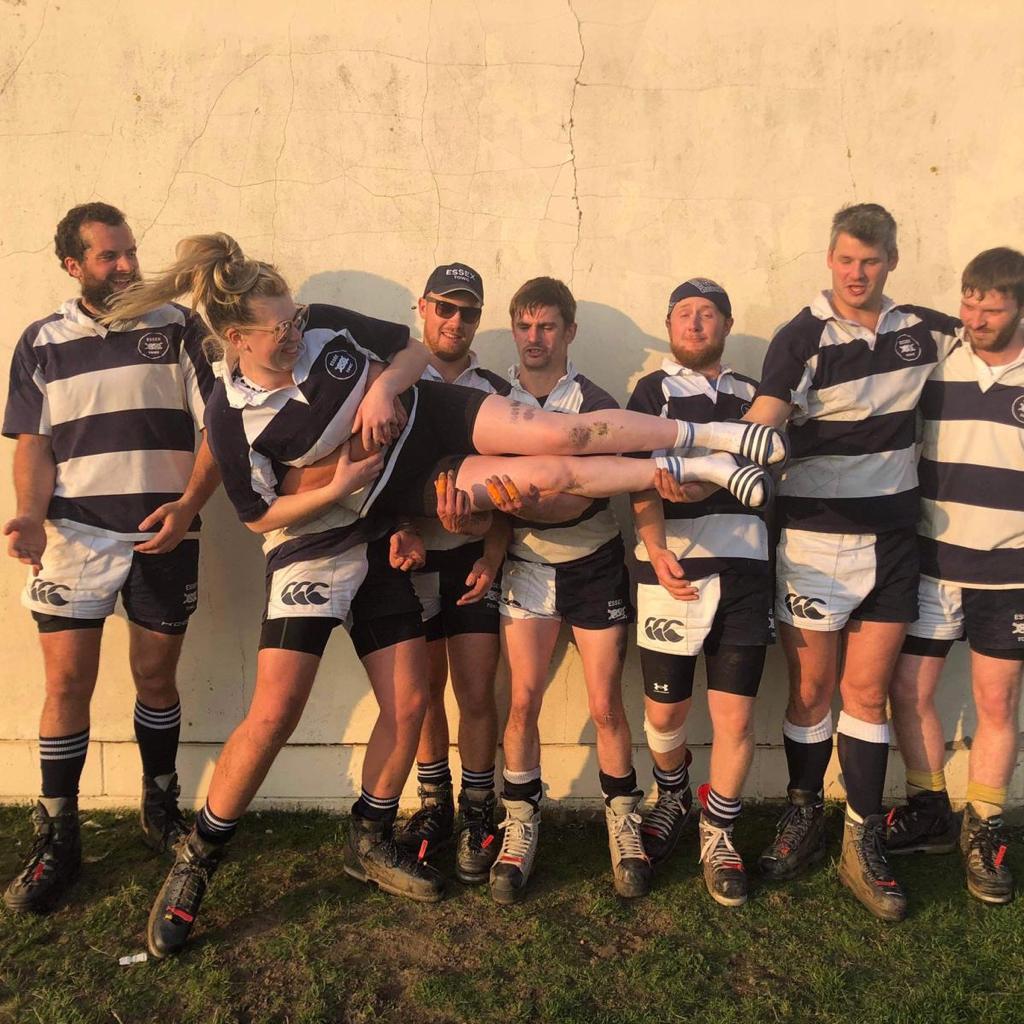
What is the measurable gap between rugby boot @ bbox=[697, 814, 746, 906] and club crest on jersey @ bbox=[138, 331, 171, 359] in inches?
120

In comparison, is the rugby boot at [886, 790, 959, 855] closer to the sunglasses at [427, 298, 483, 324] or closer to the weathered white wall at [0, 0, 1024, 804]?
the weathered white wall at [0, 0, 1024, 804]

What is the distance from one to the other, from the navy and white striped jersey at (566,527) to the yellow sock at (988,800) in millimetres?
1944

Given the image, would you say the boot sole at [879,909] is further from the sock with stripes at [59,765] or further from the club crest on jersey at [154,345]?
the club crest on jersey at [154,345]

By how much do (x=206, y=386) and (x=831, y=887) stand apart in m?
3.38

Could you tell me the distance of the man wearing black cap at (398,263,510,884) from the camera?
11.2 ft

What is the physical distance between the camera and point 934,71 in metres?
3.75

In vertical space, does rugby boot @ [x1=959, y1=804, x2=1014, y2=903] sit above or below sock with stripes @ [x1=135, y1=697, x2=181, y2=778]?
below

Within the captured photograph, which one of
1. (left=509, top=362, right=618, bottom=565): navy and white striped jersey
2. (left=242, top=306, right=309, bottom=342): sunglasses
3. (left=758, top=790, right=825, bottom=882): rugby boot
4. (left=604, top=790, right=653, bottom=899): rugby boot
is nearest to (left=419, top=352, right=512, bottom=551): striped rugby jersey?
(left=509, top=362, right=618, bottom=565): navy and white striped jersey

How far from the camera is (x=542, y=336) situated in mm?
3377

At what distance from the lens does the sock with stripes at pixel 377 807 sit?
330 centimetres

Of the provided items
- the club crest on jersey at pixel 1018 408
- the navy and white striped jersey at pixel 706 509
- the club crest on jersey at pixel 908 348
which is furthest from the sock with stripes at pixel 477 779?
the club crest on jersey at pixel 1018 408

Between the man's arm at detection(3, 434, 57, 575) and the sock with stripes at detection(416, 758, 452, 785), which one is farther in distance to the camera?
the sock with stripes at detection(416, 758, 452, 785)

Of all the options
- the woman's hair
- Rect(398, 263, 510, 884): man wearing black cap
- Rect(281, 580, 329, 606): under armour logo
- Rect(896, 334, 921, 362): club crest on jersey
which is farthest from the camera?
Rect(398, 263, 510, 884): man wearing black cap

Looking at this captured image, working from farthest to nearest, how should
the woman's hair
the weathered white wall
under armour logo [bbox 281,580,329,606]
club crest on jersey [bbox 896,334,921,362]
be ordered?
the weathered white wall < club crest on jersey [bbox 896,334,921,362] < under armour logo [bbox 281,580,329,606] < the woman's hair
